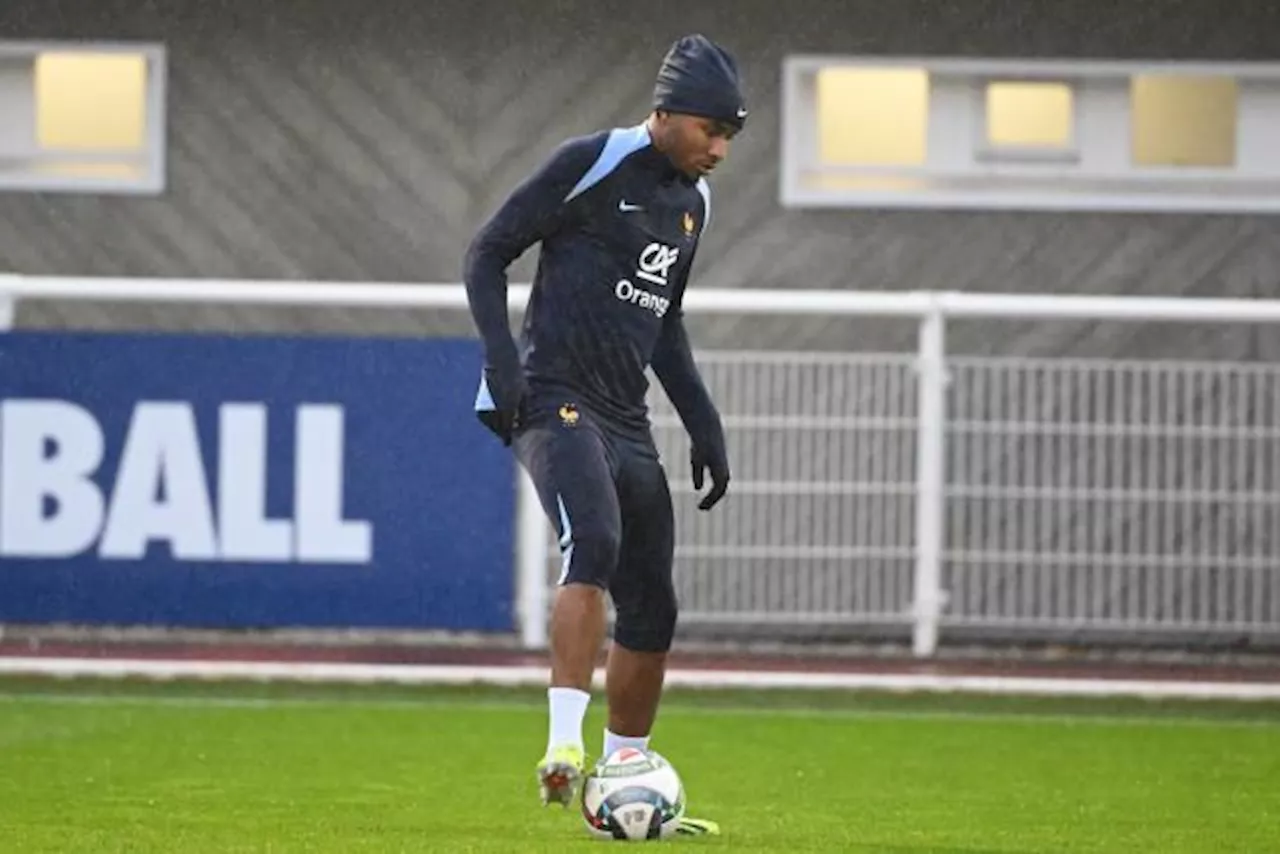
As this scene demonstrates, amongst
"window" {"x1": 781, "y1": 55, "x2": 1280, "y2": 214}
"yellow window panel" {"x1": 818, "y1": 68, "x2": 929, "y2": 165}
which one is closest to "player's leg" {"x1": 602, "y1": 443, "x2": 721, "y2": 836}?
"window" {"x1": 781, "y1": 55, "x2": 1280, "y2": 214}

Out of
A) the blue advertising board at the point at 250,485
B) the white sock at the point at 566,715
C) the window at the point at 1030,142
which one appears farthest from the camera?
the window at the point at 1030,142

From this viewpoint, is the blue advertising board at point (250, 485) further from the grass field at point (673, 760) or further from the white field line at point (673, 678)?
the grass field at point (673, 760)

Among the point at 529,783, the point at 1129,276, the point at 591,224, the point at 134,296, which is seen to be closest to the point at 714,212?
the point at 1129,276

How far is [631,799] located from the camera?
9.28 meters

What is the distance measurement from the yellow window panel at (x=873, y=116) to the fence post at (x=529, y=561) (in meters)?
3.25

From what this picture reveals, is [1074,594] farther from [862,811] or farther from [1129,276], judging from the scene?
[862,811]

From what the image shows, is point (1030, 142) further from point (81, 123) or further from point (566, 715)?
point (566, 715)

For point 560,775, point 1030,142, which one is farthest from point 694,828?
point 1030,142

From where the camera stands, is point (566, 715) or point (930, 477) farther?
point (930, 477)

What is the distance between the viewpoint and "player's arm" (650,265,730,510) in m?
10.2

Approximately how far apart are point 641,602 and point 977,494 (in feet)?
22.2

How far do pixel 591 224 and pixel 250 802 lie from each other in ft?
6.80

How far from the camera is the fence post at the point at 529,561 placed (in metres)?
15.9

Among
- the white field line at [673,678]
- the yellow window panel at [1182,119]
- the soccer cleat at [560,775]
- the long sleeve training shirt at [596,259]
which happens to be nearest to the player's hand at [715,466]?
the long sleeve training shirt at [596,259]
